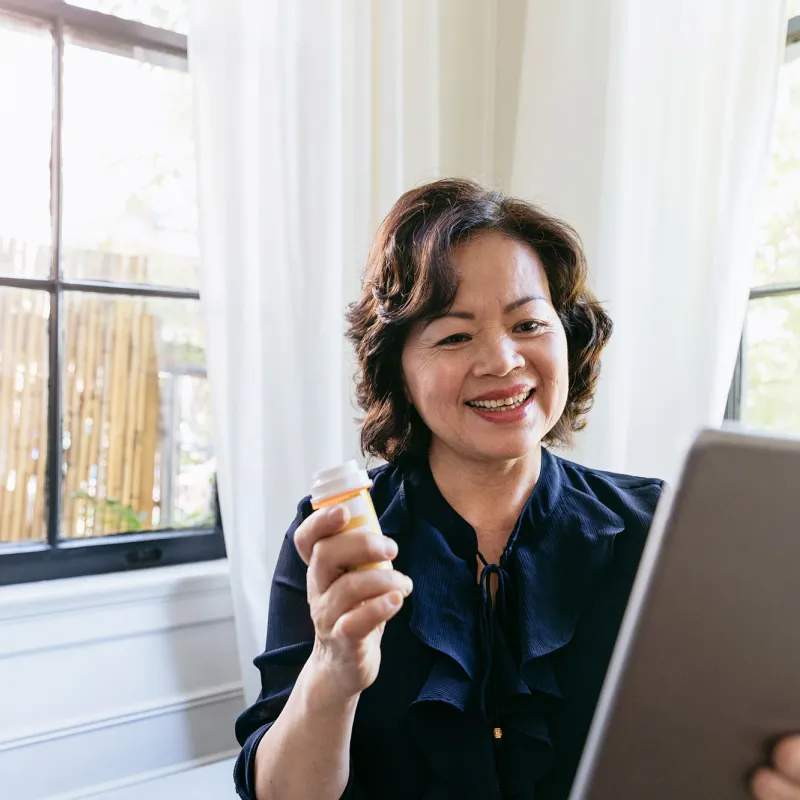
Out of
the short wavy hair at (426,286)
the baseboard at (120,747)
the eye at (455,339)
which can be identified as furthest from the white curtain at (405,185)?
the eye at (455,339)

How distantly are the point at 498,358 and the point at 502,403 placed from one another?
0.07 metres

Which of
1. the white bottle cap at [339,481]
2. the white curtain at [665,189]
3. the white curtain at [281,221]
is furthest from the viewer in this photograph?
the white curtain at [281,221]

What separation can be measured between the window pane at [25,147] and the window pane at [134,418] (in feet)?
→ 0.45

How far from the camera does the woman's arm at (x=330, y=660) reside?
2.31ft

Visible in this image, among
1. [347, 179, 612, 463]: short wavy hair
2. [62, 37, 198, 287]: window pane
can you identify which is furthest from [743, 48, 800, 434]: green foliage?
[62, 37, 198, 287]: window pane

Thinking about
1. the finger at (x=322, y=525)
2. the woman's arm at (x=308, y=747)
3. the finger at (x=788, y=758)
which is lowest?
the woman's arm at (x=308, y=747)

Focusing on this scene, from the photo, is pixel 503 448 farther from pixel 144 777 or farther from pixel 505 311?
pixel 144 777

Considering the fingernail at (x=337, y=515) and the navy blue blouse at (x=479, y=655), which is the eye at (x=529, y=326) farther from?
the fingernail at (x=337, y=515)

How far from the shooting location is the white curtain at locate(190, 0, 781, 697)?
145cm

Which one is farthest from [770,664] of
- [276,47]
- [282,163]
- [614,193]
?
[276,47]

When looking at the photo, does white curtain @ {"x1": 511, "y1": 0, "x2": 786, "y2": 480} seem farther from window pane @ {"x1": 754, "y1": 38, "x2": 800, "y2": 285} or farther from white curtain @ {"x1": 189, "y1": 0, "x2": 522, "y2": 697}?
white curtain @ {"x1": 189, "y1": 0, "x2": 522, "y2": 697}

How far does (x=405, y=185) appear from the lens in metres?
1.92

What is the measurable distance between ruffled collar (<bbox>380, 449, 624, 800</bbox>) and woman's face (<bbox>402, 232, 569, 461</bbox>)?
0.12 m

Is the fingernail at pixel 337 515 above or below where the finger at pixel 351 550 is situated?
above
